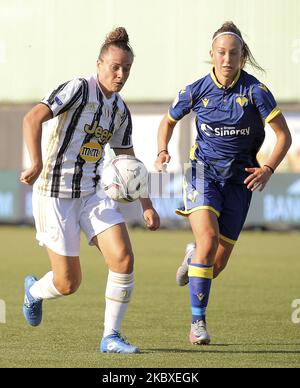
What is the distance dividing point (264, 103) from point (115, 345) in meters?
2.24

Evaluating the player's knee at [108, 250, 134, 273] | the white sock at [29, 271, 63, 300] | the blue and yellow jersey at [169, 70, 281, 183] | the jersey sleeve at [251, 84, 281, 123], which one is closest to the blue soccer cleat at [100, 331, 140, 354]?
the player's knee at [108, 250, 134, 273]

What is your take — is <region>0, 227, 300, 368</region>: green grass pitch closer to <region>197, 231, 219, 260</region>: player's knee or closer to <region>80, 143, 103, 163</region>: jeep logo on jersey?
<region>197, 231, 219, 260</region>: player's knee

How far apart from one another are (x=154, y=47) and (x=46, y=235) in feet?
72.5

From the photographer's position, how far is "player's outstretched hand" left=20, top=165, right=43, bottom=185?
7348 mm

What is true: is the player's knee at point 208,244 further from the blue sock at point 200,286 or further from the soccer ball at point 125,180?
the soccer ball at point 125,180

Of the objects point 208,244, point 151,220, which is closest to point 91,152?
point 151,220

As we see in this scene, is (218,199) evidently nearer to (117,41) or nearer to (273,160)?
(273,160)

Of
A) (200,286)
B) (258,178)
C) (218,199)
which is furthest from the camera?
(218,199)

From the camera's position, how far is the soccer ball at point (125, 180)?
780 centimetres

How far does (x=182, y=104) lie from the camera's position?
8.88m

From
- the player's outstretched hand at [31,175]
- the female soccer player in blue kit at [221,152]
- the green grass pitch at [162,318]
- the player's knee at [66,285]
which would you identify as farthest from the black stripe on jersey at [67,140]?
the green grass pitch at [162,318]

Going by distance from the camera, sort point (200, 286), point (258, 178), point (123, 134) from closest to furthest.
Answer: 1. point (123, 134)
2. point (258, 178)
3. point (200, 286)

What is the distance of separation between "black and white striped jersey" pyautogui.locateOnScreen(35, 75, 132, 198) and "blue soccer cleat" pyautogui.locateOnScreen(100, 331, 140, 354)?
3.42 ft
